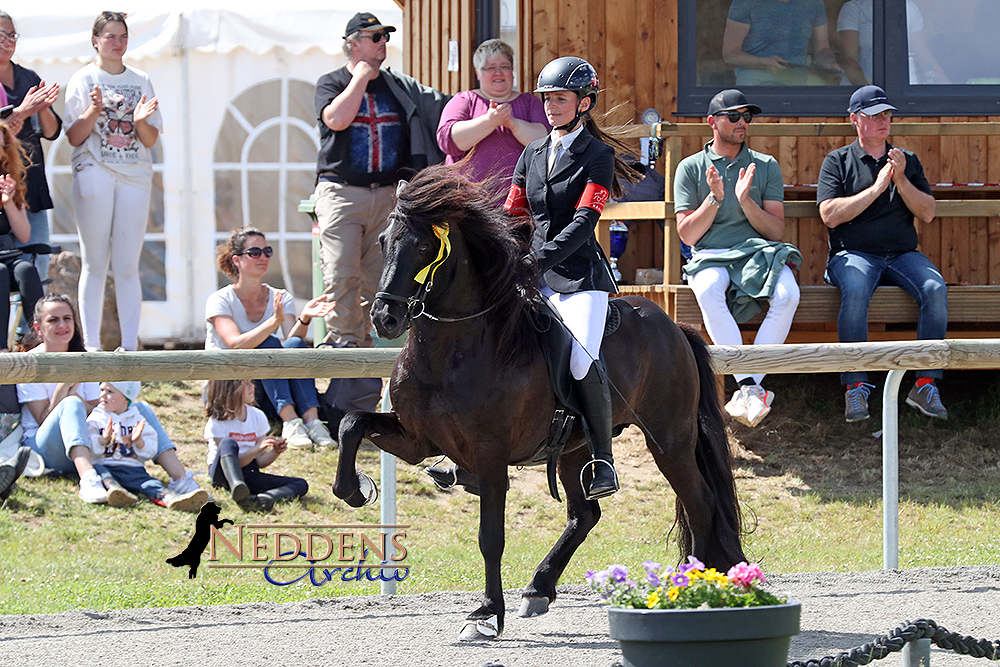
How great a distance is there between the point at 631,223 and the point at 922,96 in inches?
95.2

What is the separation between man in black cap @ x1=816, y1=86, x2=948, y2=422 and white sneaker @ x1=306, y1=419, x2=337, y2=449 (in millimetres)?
3427

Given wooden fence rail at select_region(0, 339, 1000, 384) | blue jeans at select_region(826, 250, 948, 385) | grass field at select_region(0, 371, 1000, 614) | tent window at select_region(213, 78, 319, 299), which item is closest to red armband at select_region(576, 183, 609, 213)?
wooden fence rail at select_region(0, 339, 1000, 384)

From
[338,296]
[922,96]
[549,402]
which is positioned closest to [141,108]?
[338,296]

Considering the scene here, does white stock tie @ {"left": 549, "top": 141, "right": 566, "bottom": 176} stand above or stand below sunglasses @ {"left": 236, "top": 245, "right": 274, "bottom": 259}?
above

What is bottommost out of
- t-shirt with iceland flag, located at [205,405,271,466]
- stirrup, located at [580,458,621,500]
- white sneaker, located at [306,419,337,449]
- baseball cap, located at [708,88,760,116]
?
white sneaker, located at [306,419,337,449]

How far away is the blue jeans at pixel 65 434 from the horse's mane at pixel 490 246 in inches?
128

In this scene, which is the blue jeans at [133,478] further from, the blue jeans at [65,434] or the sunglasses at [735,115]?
the sunglasses at [735,115]

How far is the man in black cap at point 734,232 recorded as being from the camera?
799cm

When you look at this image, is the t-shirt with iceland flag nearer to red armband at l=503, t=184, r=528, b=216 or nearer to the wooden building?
red armband at l=503, t=184, r=528, b=216

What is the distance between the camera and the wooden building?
29.7 feet

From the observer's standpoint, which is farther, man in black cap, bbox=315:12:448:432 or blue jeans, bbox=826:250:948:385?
blue jeans, bbox=826:250:948:385

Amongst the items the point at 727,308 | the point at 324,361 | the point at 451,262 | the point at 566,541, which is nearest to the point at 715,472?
the point at 566,541

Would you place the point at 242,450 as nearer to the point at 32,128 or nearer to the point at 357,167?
the point at 357,167

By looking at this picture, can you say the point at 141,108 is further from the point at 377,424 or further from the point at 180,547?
the point at 377,424
